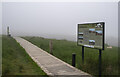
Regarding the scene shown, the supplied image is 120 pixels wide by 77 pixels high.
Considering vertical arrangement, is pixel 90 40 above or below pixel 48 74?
above

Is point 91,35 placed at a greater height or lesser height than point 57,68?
greater

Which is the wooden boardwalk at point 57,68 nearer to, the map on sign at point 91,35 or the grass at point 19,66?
the grass at point 19,66

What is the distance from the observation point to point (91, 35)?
22.9 ft

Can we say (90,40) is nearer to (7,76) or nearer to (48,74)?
(48,74)

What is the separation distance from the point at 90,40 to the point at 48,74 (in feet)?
9.08

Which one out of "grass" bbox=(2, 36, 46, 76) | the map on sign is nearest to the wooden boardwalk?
"grass" bbox=(2, 36, 46, 76)

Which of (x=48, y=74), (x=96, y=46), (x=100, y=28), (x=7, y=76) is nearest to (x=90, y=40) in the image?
(x=96, y=46)

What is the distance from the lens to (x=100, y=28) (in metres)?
6.23

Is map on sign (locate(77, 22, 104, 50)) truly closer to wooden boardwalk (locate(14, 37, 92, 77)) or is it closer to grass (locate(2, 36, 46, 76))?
wooden boardwalk (locate(14, 37, 92, 77))

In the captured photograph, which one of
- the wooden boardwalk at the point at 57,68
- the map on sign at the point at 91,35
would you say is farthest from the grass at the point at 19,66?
the map on sign at the point at 91,35

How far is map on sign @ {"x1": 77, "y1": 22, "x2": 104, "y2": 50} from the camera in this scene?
623 centimetres

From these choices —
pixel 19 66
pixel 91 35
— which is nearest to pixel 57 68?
pixel 19 66

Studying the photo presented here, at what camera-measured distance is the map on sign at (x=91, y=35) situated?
6230 millimetres

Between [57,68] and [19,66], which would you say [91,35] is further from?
[19,66]
